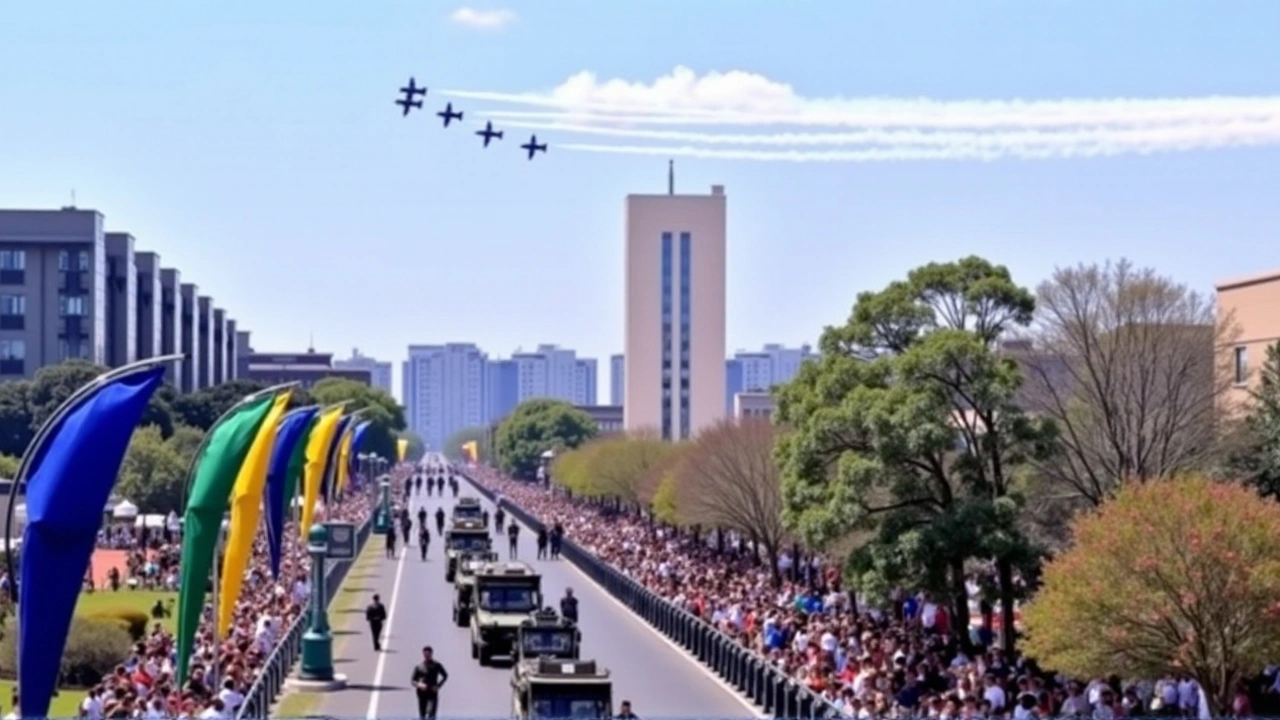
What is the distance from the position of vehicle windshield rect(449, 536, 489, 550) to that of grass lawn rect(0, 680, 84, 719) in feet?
90.9

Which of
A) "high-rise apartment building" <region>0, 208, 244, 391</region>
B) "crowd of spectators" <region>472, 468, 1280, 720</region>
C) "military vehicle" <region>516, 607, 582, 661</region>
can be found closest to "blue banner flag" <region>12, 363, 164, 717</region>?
"crowd of spectators" <region>472, 468, 1280, 720</region>

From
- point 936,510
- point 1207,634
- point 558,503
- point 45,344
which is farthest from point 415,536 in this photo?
point 1207,634

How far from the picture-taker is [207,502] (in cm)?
2983

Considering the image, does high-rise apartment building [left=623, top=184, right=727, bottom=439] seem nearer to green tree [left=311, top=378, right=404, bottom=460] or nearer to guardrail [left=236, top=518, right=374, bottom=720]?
green tree [left=311, top=378, right=404, bottom=460]

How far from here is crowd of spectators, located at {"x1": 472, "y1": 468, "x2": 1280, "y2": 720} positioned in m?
28.4

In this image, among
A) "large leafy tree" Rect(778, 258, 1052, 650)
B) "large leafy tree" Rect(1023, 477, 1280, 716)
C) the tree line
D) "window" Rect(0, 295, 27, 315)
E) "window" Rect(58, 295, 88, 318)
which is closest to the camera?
"large leafy tree" Rect(1023, 477, 1280, 716)

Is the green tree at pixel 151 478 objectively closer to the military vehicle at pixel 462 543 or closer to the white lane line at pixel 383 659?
the white lane line at pixel 383 659

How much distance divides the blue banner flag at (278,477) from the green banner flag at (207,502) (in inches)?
305

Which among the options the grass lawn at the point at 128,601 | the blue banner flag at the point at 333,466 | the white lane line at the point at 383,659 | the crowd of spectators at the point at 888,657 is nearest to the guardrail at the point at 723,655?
the crowd of spectators at the point at 888,657

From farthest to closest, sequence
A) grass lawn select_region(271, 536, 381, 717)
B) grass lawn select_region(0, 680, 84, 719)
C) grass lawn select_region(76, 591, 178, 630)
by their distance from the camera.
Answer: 1. grass lawn select_region(76, 591, 178, 630)
2. grass lawn select_region(271, 536, 381, 717)
3. grass lawn select_region(0, 680, 84, 719)

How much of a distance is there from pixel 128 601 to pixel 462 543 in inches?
500

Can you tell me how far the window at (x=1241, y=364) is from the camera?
5081 centimetres

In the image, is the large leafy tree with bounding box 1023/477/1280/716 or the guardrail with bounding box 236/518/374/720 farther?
the guardrail with bounding box 236/518/374/720

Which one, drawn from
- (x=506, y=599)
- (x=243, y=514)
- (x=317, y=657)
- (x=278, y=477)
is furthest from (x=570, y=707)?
(x=506, y=599)
